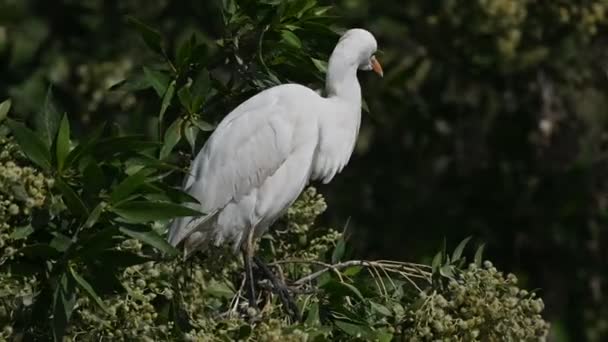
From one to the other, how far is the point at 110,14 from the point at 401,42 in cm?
121

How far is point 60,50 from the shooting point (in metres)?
6.20

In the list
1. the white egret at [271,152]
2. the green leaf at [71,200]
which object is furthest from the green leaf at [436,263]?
the green leaf at [71,200]

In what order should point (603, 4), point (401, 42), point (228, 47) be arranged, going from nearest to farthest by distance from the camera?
point (228, 47)
point (603, 4)
point (401, 42)

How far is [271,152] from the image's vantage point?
364cm

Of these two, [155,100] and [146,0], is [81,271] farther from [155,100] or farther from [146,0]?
[146,0]

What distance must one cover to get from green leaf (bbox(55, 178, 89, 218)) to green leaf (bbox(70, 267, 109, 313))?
0.11 m

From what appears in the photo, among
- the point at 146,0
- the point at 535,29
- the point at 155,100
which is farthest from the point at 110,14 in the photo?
the point at 155,100

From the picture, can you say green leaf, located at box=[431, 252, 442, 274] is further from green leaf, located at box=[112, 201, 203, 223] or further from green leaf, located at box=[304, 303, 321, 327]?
green leaf, located at box=[112, 201, 203, 223]

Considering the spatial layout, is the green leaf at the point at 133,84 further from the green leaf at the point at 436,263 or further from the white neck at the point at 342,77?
the green leaf at the point at 436,263

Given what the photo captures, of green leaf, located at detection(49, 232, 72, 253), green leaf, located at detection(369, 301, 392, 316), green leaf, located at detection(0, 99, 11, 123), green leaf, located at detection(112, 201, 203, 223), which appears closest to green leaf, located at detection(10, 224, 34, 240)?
green leaf, located at detection(49, 232, 72, 253)

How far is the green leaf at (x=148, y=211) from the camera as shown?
2.89m

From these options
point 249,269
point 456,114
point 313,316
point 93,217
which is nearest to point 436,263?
point 313,316

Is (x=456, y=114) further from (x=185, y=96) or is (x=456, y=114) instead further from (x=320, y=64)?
(x=185, y=96)

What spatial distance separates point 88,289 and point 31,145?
29 centimetres
